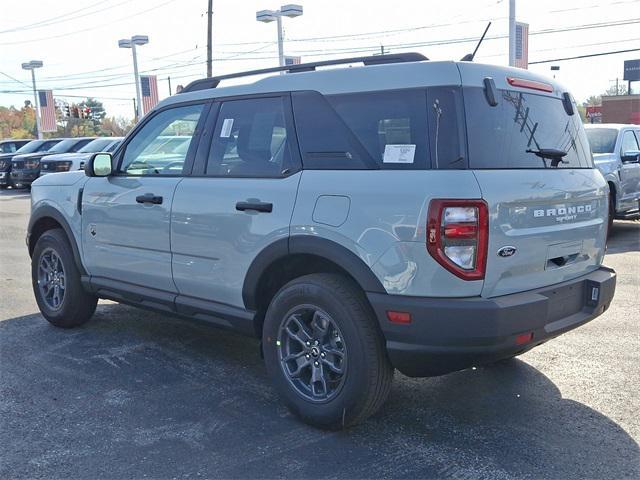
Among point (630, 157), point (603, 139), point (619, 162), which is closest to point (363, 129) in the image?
point (619, 162)

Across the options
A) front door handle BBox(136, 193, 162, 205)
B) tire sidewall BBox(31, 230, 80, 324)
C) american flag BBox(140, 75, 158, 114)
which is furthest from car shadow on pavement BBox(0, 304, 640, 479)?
american flag BBox(140, 75, 158, 114)

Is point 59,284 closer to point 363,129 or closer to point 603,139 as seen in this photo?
point 363,129

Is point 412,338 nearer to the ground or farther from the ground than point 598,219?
nearer to the ground

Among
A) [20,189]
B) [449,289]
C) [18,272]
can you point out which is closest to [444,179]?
[449,289]

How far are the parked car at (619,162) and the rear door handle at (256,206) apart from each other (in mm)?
7938

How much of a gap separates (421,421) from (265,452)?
3.19ft

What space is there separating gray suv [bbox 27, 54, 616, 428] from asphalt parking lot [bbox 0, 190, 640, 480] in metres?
0.33

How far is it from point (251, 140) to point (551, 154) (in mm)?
1858

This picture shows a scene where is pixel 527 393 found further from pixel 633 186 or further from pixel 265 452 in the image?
pixel 633 186

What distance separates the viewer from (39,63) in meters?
55.4

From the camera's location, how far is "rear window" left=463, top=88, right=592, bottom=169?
335 centimetres

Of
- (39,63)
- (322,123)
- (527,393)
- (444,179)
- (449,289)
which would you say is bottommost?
(527,393)

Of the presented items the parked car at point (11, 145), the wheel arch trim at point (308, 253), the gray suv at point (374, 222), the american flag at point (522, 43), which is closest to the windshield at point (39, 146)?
the parked car at point (11, 145)

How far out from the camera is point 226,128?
4.32 metres
